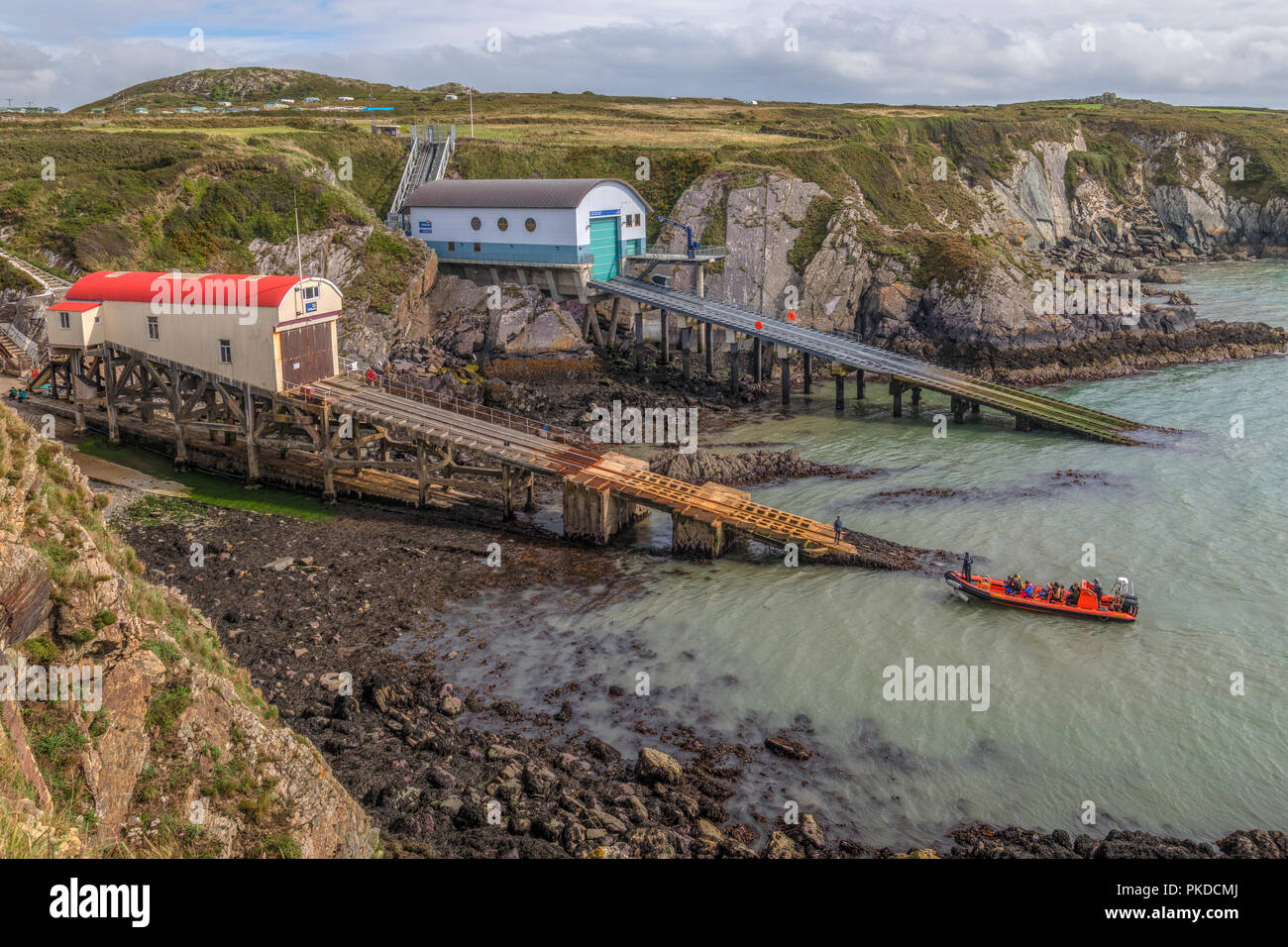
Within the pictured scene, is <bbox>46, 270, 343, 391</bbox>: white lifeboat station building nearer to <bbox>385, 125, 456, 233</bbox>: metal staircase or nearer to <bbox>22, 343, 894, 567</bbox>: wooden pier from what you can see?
<bbox>22, 343, 894, 567</bbox>: wooden pier

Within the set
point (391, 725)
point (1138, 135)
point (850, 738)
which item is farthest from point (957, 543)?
point (1138, 135)

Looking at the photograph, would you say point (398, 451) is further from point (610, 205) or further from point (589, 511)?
point (610, 205)

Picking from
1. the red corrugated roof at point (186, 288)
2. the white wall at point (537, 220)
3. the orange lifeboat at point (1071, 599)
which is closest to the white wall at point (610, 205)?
the white wall at point (537, 220)

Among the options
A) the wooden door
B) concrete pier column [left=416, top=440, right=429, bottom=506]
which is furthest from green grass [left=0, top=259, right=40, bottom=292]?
concrete pier column [left=416, top=440, right=429, bottom=506]

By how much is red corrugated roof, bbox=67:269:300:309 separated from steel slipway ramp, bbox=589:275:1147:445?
25.3 m

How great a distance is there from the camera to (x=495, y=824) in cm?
2086

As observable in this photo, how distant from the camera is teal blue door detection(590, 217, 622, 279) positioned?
64.8 m

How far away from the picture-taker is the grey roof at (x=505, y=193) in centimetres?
6341

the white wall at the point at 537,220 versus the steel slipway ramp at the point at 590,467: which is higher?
the white wall at the point at 537,220

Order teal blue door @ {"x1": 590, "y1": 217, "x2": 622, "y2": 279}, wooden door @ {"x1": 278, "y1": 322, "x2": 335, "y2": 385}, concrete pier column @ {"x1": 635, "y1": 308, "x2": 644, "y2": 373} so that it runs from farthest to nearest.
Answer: teal blue door @ {"x1": 590, "y1": 217, "x2": 622, "y2": 279} < concrete pier column @ {"x1": 635, "y1": 308, "x2": 644, "y2": 373} < wooden door @ {"x1": 278, "y1": 322, "x2": 335, "y2": 385}

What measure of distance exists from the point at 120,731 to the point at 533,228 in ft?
177

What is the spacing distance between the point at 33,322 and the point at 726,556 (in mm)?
43003

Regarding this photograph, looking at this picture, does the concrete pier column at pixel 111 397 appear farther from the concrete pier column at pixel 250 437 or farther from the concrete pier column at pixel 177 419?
the concrete pier column at pixel 250 437

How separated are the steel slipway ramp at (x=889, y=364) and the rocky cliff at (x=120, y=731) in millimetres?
43082
